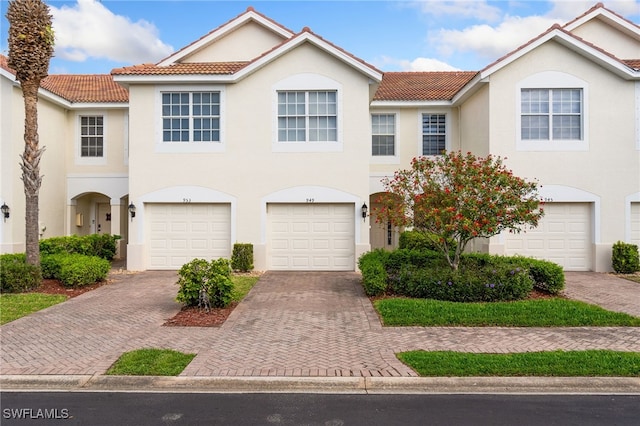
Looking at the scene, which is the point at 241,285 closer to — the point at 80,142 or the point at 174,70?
the point at 174,70

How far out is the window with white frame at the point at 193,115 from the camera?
14.3 meters

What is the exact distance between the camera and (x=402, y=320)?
805cm

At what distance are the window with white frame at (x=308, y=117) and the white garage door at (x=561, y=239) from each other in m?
7.30

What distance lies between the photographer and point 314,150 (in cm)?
1412

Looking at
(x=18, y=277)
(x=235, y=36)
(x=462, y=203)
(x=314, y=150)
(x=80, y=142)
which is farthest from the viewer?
(x=80, y=142)

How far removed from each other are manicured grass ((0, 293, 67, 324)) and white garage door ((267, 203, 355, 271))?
6.53 meters

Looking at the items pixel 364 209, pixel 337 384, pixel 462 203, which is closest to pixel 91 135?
pixel 364 209

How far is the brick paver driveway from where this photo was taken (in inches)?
233

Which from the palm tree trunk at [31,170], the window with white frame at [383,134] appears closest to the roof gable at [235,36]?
the window with white frame at [383,134]

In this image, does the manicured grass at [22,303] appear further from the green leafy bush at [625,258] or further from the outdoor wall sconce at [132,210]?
the green leafy bush at [625,258]

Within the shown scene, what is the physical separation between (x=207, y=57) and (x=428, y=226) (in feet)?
39.9

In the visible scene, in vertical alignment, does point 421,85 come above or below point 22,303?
above

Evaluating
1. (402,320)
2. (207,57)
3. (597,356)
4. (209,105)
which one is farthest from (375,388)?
(207,57)

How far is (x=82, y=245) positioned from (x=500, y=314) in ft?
41.5
